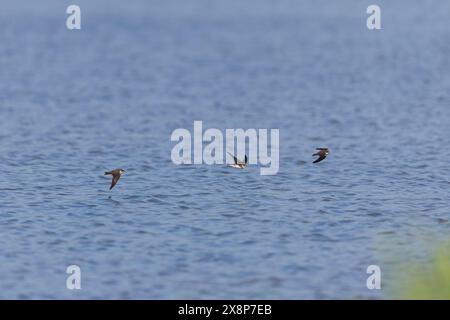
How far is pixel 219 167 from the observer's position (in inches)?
1287

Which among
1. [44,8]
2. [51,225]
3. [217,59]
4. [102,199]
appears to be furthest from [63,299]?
[44,8]

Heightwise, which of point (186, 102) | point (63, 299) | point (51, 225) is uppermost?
point (186, 102)

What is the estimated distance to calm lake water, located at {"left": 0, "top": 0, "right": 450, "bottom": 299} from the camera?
74.9 feet

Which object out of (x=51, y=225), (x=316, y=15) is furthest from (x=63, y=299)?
(x=316, y=15)

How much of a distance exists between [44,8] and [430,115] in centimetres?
5166

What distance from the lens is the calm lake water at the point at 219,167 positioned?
899 inches

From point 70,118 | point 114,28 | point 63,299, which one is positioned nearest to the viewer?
point 63,299

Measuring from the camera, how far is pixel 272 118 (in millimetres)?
42125

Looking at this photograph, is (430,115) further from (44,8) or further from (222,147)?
(44,8)

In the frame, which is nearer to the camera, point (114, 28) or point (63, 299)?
point (63, 299)

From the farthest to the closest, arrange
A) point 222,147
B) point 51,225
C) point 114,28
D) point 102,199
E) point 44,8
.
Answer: point 44,8 → point 114,28 → point 222,147 → point 102,199 → point 51,225

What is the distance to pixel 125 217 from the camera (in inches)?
1055

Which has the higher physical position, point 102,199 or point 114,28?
point 114,28

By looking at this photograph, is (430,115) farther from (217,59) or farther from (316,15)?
(316,15)
